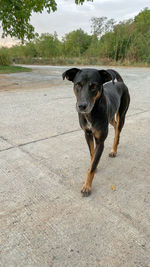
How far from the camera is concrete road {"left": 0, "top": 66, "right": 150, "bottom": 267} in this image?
1.45 metres

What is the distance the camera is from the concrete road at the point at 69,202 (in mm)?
1453

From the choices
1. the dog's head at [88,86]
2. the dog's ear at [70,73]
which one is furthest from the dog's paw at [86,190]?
→ the dog's ear at [70,73]

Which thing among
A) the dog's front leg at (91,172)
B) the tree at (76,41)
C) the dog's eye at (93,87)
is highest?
the tree at (76,41)

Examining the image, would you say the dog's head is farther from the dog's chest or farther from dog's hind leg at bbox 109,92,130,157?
dog's hind leg at bbox 109,92,130,157

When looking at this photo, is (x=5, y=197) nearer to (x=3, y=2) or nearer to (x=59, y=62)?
(x=3, y=2)

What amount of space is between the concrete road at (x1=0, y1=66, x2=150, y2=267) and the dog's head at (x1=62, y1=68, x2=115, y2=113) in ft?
3.13

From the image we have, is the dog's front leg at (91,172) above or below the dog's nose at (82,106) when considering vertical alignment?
below

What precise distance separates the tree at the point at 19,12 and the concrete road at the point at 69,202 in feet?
29.6

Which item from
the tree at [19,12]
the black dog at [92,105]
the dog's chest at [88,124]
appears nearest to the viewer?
the black dog at [92,105]

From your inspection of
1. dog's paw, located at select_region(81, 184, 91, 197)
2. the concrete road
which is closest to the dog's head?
dog's paw, located at select_region(81, 184, 91, 197)

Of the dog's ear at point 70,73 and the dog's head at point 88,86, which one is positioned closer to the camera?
the dog's head at point 88,86

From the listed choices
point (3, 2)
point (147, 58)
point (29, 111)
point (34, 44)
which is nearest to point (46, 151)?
point (29, 111)

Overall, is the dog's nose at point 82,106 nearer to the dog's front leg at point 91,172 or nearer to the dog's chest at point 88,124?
the dog's chest at point 88,124

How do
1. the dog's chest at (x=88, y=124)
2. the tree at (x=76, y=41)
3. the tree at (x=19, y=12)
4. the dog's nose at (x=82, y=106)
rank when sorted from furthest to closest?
the tree at (x=76, y=41) → the tree at (x=19, y=12) → the dog's chest at (x=88, y=124) → the dog's nose at (x=82, y=106)
